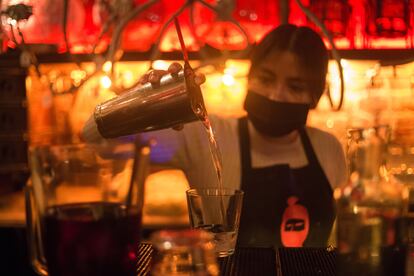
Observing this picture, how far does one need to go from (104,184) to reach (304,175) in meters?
1.69

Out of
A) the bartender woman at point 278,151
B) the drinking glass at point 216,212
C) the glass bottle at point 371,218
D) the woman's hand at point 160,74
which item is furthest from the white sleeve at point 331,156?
the glass bottle at point 371,218

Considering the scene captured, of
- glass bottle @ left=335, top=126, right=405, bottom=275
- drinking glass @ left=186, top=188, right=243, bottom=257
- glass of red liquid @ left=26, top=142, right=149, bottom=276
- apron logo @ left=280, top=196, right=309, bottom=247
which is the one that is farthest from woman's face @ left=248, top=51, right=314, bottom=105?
glass of red liquid @ left=26, top=142, right=149, bottom=276

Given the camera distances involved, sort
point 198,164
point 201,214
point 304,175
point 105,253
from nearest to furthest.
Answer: point 105,253 < point 201,214 < point 198,164 < point 304,175

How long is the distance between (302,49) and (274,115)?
35cm

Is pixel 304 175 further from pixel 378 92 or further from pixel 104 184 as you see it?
pixel 104 184

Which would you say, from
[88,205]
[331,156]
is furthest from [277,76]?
[88,205]

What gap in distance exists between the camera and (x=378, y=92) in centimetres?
303

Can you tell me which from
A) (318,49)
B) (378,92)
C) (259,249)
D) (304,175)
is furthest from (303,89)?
(259,249)

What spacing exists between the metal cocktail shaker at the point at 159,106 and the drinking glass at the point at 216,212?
0.24 m

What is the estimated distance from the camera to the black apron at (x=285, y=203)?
207cm

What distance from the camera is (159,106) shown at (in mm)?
1155

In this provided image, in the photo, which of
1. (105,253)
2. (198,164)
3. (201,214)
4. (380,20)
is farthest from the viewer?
(380,20)

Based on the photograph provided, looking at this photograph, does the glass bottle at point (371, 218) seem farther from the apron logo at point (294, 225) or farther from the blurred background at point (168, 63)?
the blurred background at point (168, 63)

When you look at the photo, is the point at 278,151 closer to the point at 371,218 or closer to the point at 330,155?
the point at 330,155
